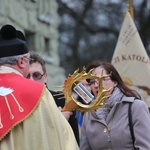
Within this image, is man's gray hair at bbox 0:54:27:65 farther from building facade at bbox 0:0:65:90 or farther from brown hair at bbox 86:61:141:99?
building facade at bbox 0:0:65:90

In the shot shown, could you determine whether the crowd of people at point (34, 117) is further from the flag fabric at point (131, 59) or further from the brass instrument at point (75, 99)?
the flag fabric at point (131, 59)

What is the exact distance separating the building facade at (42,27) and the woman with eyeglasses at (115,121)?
12118mm

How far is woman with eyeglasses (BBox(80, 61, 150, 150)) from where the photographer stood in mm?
4324

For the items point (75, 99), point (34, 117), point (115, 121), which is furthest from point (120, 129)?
point (34, 117)

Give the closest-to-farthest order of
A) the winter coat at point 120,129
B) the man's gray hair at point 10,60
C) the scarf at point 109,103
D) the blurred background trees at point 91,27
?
1. the man's gray hair at point 10,60
2. the winter coat at point 120,129
3. the scarf at point 109,103
4. the blurred background trees at point 91,27

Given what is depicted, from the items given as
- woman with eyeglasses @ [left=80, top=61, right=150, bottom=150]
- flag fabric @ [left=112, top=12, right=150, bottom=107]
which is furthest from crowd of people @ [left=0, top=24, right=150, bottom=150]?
flag fabric @ [left=112, top=12, right=150, bottom=107]

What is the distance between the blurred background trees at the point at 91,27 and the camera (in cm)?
2284

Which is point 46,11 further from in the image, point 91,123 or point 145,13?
point 91,123

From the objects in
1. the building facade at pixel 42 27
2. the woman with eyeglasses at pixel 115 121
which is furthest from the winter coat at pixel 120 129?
the building facade at pixel 42 27

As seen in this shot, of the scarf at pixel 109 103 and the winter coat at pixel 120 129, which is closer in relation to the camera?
the winter coat at pixel 120 129

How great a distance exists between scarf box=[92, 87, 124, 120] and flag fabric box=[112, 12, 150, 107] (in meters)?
2.75

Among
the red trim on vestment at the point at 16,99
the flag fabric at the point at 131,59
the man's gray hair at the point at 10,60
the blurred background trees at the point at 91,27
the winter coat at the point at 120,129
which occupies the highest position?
the man's gray hair at the point at 10,60

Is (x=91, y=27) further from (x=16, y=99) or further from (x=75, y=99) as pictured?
(x=16, y=99)

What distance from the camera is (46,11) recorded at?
790 inches
